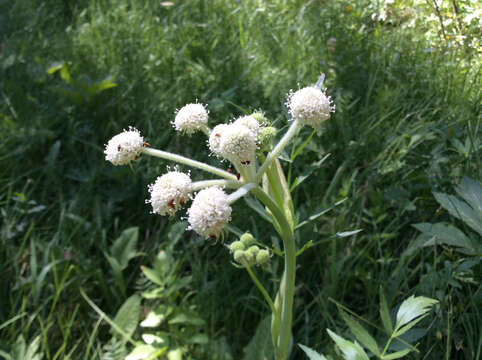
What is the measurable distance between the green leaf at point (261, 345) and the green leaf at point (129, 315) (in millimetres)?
523

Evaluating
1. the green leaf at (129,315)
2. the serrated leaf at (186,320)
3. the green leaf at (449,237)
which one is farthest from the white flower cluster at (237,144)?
the green leaf at (129,315)

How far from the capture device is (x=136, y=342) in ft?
6.44

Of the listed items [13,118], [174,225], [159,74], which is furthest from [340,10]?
[13,118]

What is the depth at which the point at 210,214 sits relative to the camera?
1110 millimetres

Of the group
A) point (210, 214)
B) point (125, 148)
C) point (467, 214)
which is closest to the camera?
point (210, 214)

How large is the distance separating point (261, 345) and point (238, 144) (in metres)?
0.90

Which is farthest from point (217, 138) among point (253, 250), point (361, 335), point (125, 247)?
point (125, 247)

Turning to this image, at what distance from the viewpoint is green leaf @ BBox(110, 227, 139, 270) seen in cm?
215

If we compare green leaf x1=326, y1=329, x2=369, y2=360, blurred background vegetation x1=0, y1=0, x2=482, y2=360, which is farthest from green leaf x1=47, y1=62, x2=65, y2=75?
green leaf x1=326, y1=329, x2=369, y2=360

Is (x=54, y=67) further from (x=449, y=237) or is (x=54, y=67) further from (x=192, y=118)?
(x=449, y=237)

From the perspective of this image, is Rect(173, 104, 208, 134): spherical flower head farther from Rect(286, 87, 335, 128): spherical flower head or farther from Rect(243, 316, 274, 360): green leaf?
Rect(243, 316, 274, 360): green leaf

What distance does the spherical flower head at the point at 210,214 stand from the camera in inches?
43.6

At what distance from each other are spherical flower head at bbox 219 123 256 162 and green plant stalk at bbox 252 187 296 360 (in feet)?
0.37

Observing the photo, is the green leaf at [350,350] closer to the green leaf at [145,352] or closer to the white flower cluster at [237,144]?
the white flower cluster at [237,144]
